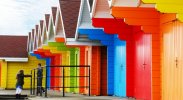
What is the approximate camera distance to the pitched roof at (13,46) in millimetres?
44250

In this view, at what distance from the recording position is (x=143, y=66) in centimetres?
1708

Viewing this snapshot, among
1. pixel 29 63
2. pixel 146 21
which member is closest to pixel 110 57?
pixel 146 21

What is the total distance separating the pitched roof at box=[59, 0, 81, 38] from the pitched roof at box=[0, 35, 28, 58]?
17.5m

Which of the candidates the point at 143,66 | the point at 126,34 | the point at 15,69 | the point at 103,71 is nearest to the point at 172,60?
the point at 143,66

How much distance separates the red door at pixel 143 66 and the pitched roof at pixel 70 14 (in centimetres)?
700

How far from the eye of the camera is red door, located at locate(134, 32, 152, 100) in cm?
1627

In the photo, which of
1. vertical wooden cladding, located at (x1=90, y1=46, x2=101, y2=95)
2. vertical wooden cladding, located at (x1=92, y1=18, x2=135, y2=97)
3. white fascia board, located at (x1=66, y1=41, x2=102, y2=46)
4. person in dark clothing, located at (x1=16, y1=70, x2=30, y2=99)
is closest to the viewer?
vertical wooden cladding, located at (x1=92, y1=18, x2=135, y2=97)

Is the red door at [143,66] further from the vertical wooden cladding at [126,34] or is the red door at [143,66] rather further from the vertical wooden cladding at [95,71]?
the vertical wooden cladding at [95,71]

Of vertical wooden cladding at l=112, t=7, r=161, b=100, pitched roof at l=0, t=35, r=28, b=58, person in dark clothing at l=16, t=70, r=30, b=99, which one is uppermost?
pitched roof at l=0, t=35, r=28, b=58

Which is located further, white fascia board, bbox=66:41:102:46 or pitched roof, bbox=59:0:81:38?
pitched roof, bbox=59:0:81:38

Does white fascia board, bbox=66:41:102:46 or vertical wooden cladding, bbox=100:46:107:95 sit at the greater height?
white fascia board, bbox=66:41:102:46

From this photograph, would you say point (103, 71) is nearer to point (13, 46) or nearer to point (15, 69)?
point (15, 69)

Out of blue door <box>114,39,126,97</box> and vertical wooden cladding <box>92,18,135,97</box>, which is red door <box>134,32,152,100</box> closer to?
vertical wooden cladding <box>92,18,135,97</box>

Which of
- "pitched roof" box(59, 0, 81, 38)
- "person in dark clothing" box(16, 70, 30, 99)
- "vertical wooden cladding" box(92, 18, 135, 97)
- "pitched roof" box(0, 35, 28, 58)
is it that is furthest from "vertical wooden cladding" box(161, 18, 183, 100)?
"pitched roof" box(0, 35, 28, 58)
